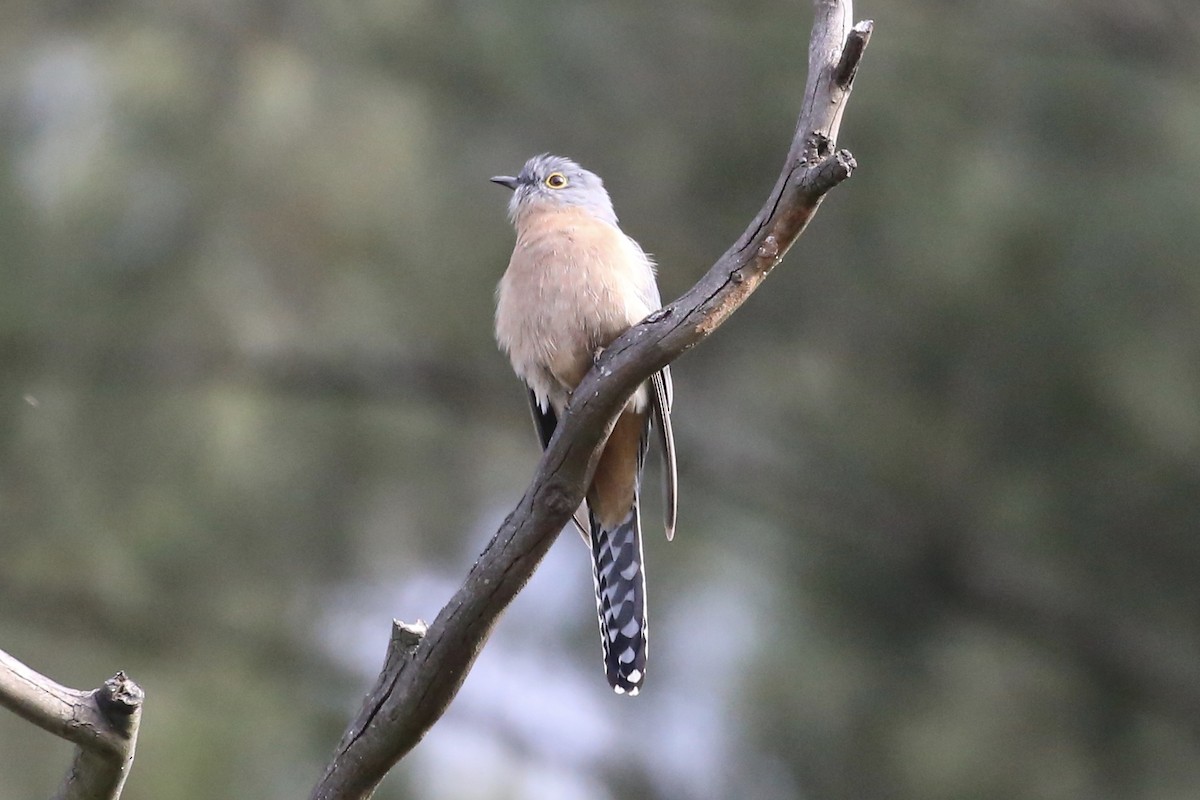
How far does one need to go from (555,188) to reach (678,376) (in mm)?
2510

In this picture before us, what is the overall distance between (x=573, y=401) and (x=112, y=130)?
460 cm

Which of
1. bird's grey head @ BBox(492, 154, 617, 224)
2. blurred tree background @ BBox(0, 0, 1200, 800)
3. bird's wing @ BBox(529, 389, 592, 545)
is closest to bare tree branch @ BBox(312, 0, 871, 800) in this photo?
bird's wing @ BBox(529, 389, 592, 545)

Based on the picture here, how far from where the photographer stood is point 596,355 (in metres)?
4.23

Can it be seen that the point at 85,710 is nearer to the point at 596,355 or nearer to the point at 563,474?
the point at 563,474

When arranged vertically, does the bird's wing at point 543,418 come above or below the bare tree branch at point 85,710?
above

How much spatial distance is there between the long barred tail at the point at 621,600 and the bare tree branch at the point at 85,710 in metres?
1.60

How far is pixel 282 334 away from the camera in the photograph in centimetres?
739

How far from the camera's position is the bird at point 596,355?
4.38m

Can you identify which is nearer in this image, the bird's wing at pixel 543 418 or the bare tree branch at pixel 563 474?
the bare tree branch at pixel 563 474

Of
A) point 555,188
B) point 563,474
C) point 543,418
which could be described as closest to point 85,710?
point 563,474

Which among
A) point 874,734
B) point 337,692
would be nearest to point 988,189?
point 874,734

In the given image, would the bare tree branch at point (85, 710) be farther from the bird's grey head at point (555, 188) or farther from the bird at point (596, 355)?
the bird's grey head at point (555, 188)

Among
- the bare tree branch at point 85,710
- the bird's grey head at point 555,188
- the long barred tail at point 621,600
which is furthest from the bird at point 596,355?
the bare tree branch at point 85,710

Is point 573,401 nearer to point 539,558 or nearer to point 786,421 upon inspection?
point 539,558
